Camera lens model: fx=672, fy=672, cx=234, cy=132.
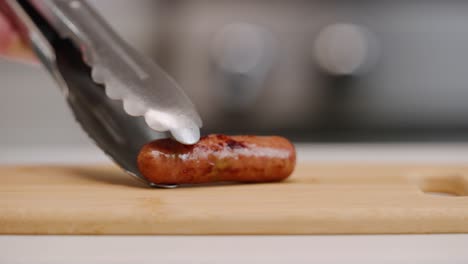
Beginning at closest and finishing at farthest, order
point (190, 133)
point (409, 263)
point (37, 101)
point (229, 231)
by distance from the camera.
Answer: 1. point (409, 263)
2. point (229, 231)
3. point (190, 133)
4. point (37, 101)

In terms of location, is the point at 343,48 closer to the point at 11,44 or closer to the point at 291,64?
the point at 291,64

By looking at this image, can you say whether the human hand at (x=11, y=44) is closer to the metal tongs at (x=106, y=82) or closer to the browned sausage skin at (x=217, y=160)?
the metal tongs at (x=106, y=82)

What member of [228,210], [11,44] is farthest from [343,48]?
[228,210]

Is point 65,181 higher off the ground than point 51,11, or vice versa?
point 51,11

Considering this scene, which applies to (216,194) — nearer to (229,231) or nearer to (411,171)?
(229,231)

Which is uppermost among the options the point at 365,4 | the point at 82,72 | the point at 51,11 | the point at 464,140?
the point at 365,4

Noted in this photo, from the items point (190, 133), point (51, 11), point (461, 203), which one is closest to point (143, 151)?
point (190, 133)

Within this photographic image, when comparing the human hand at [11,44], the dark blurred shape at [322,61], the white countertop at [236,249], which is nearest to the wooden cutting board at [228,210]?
the white countertop at [236,249]
